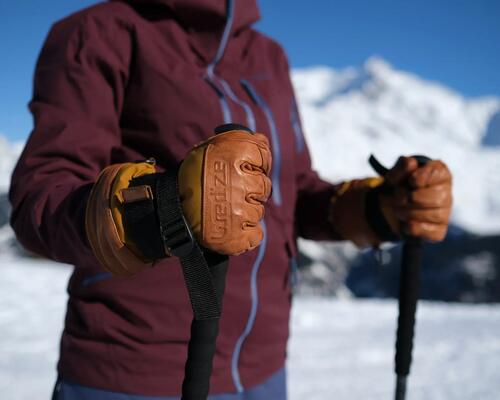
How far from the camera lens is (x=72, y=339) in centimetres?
127

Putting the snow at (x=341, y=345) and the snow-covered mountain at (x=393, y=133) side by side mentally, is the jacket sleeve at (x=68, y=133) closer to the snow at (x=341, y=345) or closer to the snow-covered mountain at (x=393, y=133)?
the snow at (x=341, y=345)

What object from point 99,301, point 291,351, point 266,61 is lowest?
point 291,351

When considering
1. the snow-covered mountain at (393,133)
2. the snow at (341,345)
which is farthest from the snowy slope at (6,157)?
the snow at (341,345)

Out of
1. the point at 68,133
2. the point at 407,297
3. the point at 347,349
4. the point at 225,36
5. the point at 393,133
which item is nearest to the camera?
the point at 68,133

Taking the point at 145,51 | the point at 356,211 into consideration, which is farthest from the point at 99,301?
the point at 356,211

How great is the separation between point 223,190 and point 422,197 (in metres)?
0.81

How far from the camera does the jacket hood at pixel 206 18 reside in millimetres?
1382

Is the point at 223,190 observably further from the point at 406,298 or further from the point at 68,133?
the point at 406,298

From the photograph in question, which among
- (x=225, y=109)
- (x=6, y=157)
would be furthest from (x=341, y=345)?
(x=6, y=157)

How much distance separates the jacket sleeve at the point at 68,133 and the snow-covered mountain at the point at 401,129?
24507 millimetres

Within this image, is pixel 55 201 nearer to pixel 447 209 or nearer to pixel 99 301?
pixel 99 301

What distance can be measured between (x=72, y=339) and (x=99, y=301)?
5.2 inches

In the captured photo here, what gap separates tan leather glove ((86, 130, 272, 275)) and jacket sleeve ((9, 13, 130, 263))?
0.09m

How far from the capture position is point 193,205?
0.86m
